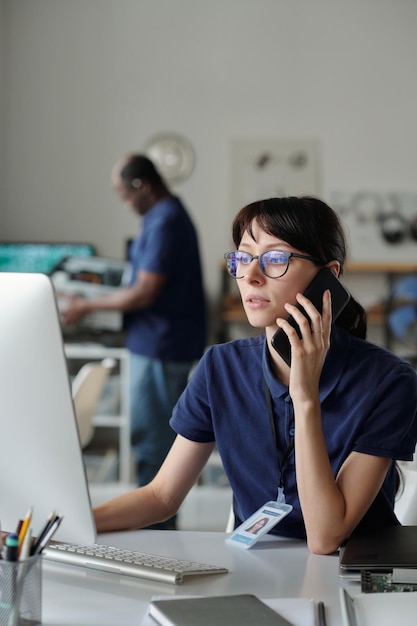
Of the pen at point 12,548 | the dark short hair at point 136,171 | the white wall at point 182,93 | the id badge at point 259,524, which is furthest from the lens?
the white wall at point 182,93

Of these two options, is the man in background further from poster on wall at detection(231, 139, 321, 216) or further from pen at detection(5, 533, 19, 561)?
pen at detection(5, 533, 19, 561)

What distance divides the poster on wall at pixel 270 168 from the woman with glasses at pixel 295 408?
386cm

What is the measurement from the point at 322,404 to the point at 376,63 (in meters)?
4.38

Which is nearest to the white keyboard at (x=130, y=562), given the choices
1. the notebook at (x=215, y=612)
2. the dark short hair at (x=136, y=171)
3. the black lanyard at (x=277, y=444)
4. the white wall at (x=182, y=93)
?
the notebook at (x=215, y=612)

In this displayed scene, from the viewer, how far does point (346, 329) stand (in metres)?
1.49

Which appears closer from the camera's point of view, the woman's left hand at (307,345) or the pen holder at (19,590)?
the pen holder at (19,590)

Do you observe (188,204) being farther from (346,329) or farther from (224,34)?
(346,329)

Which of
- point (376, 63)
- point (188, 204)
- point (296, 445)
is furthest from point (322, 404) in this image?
point (376, 63)

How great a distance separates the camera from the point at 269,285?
1.36m

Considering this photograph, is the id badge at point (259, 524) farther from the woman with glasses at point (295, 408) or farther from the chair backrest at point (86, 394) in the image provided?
the chair backrest at point (86, 394)

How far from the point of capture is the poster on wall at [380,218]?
17.4 feet

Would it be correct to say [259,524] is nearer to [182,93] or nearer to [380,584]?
[380,584]

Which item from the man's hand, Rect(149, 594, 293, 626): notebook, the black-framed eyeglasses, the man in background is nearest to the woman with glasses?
the black-framed eyeglasses

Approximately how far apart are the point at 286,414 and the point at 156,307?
1935 millimetres
